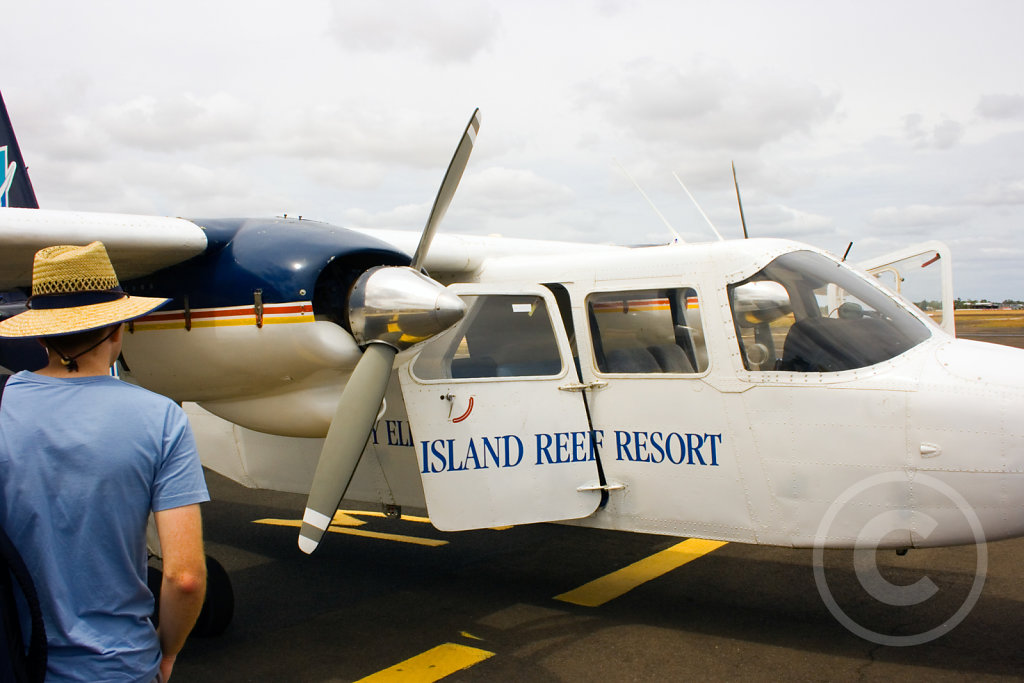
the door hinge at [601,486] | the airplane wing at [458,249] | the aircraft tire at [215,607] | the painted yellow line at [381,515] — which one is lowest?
the painted yellow line at [381,515]

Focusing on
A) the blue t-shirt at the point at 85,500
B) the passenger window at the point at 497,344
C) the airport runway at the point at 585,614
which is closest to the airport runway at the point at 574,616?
the airport runway at the point at 585,614

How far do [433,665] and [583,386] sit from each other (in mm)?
1906

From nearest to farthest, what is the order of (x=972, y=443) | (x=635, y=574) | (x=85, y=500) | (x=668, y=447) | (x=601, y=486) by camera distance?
(x=85, y=500)
(x=972, y=443)
(x=668, y=447)
(x=601, y=486)
(x=635, y=574)

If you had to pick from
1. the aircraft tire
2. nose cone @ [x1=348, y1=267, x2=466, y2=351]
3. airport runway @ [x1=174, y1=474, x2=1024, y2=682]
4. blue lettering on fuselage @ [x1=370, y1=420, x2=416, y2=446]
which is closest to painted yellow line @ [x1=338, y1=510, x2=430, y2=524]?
airport runway @ [x1=174, y1=474, x2=1024, y2=682]

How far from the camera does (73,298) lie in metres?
2.15

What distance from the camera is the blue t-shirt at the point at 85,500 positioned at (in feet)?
6.46

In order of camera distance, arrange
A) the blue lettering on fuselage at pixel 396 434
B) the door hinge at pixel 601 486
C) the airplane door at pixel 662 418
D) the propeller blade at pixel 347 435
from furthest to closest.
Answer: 1. the blue lettering on fuselage at pixel 396 434
2. the door hinge at pixel 601 486
3. the airplane door at pixel 662 418
4. the propeller blade at pixel 347 435

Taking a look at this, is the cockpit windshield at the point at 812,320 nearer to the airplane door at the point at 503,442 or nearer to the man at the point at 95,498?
the airplane door at the point at 503,442

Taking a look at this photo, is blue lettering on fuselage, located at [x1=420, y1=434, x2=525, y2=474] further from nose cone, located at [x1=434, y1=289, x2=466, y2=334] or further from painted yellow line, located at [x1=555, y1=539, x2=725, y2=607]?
painted yellow line, located at [x1=555, y1=539, x2=725, y2=607]

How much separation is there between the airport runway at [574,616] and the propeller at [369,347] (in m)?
1.05

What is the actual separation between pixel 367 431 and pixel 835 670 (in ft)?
9.75

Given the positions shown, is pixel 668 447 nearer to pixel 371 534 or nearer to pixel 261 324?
pixel 261 324

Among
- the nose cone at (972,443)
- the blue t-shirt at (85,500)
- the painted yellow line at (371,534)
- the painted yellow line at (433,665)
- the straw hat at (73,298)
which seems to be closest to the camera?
the blue t-shirt at (85,500)

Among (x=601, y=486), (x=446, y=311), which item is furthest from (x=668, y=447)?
(x=446, y=311)
